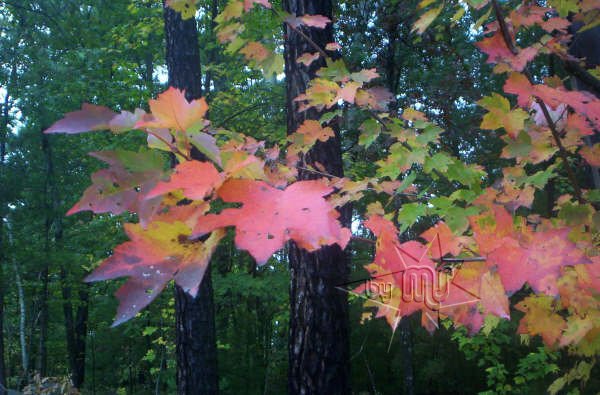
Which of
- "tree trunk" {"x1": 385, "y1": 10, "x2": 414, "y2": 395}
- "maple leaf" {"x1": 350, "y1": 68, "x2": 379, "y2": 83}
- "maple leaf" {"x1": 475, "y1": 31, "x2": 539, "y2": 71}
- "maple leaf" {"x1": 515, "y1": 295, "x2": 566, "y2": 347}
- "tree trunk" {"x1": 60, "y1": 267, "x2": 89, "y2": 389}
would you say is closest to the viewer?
"maple leaf" {"x1": 475, "y1": 31, "x2": 539, "y2": 71}

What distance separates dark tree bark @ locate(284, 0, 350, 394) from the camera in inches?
111

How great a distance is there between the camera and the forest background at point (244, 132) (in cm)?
759

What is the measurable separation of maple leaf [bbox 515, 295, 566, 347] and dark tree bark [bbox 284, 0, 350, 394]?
1.56 meters

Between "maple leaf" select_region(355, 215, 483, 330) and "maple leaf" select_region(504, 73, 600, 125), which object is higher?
"maple leaf" select_region(504, 73, 600, 125)

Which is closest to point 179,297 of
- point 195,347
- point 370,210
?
point 195,347

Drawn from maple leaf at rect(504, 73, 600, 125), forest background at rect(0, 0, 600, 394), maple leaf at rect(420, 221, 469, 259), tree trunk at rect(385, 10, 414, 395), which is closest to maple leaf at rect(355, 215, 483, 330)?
maple leaf at rect(420, 221, 469, 259)

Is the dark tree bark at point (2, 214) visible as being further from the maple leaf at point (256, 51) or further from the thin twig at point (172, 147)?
the thin twig at point (172, 147)

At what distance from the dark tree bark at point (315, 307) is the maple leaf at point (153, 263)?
206 cm

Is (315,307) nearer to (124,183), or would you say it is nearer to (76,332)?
(124,183)

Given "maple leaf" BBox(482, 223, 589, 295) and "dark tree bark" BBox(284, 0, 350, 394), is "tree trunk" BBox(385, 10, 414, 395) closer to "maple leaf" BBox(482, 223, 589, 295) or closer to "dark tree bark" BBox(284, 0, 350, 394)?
"dark tree bark" BBox(284, 0, 350, 394)

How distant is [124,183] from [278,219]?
32cm

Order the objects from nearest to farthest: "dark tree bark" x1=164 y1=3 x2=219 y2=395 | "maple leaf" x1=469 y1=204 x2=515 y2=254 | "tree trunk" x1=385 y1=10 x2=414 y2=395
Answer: "maple leaf" x1=469 y1=204 x2=515 y2=254 < "dark tree bark" x1=164 y1=3 x2=219 y2=395 < "tree trunk" x1=385 y1=10 x2=414 y2=395

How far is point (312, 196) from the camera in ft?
2.06

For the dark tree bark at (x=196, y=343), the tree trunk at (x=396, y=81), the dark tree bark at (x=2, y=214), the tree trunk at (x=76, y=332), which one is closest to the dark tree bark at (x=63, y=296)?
the tree trunk at (x=76, y=332)
